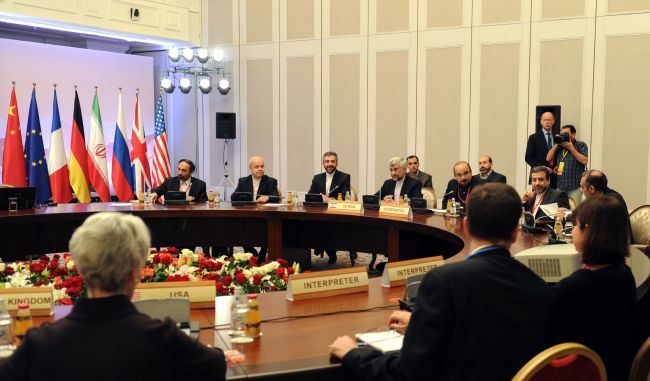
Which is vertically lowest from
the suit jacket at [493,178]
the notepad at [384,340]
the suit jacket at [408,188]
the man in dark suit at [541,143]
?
the notepad at [384,340]

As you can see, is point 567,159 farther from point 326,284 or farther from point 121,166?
point 326,284

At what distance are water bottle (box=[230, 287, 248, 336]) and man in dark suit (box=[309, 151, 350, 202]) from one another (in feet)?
15.6

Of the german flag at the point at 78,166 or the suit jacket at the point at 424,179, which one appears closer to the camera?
the suit jacket at the point at 424,179

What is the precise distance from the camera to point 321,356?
2.17 meters

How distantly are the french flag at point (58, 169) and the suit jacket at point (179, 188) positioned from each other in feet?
5.76

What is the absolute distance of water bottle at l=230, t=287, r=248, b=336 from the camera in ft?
7.85

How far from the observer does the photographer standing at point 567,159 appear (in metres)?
7.64

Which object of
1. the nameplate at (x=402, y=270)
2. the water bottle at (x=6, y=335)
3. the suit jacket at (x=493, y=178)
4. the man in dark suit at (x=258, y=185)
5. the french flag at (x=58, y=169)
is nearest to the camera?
the water bottle at (x=6, y=335)

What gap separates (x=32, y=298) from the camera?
2.55m

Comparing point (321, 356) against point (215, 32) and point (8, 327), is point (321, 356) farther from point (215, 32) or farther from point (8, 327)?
point (215, 32)

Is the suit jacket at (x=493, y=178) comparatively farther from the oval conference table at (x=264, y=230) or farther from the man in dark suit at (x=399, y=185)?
the oval conference table at (x=264, y=230)

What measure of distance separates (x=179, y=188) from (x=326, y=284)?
14.6ft

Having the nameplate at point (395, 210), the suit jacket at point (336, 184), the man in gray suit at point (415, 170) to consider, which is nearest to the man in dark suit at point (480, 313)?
the nameplate at point (395, 210)

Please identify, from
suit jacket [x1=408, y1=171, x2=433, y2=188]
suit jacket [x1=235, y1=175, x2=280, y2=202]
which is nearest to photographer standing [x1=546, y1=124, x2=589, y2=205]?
suit jacket [x1=408, y1=171, x2=433, y2=188]
